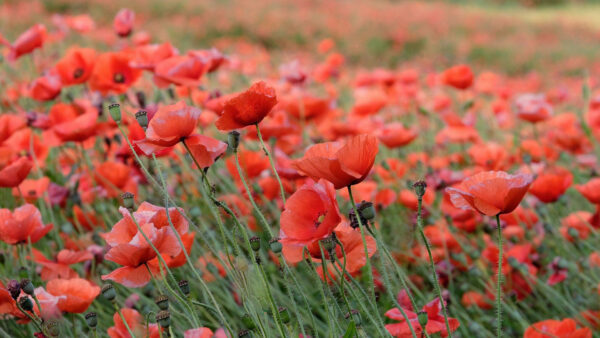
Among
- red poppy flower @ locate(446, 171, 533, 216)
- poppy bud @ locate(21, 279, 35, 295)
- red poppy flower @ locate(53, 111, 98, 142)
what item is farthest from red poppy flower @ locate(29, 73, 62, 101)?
red poppy flower @ locate(446, 171, 533, 216)

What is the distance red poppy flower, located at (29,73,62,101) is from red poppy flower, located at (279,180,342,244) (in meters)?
1.09

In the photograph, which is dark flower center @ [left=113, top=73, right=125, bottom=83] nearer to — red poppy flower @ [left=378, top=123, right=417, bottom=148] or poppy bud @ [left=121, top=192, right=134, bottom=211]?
red poppy flower @ [left=378, top=123, right=417, bottom=148]

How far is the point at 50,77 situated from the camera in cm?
172

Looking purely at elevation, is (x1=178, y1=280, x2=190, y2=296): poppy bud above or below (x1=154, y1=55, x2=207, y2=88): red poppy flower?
below

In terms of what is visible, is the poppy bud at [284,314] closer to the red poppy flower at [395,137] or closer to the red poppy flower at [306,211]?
the red poppy flower at [306,211]

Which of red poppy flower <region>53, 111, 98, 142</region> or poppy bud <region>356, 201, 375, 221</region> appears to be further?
red poppy flower <region>53, 111, 98, 142</region>

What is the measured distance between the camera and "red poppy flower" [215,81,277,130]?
3.15ft

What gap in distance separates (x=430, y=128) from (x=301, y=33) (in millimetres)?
6366

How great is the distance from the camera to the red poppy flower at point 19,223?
A: 115 centimetres

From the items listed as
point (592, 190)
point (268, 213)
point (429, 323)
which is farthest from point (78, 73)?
point (592, 190)

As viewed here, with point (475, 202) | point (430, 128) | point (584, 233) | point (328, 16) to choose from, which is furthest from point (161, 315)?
point (328, 16)

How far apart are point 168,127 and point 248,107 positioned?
132 mm

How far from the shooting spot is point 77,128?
1.48 metres

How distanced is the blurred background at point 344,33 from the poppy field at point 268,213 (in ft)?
17.4
